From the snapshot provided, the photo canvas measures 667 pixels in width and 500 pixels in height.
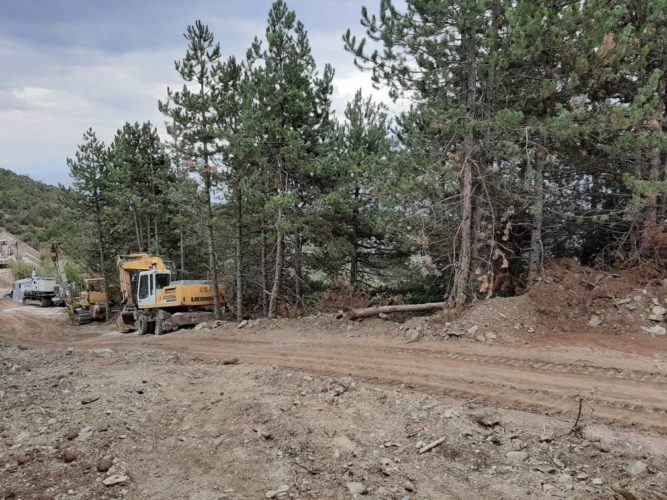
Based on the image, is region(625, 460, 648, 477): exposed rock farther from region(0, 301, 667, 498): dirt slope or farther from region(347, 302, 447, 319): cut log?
region(347, 302, 447, 319): cut log

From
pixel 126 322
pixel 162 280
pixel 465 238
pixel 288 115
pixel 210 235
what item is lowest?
pixel 126 322

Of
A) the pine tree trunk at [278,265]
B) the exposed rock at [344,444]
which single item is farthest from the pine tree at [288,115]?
the exposed rock at [344,444]

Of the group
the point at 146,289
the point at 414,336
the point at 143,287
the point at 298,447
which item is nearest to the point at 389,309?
the point at 414,336

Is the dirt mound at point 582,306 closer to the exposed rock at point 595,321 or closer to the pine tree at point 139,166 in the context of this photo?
the exposed rock at point 595,321

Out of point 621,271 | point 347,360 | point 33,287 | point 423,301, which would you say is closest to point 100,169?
point 33,287

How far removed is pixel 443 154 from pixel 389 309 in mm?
5026

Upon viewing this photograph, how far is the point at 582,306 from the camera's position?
36.4ft

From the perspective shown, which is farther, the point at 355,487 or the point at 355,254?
the point at 355,254

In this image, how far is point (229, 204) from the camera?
18.0 metres

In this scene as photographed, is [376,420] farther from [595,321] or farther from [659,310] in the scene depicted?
[659,310]

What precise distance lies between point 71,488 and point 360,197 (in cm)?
1389

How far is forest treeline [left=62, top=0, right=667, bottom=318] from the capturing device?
10266 mm

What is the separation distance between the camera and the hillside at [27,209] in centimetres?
5688

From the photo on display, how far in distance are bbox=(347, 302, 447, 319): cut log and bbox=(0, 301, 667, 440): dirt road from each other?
0.94 metres
